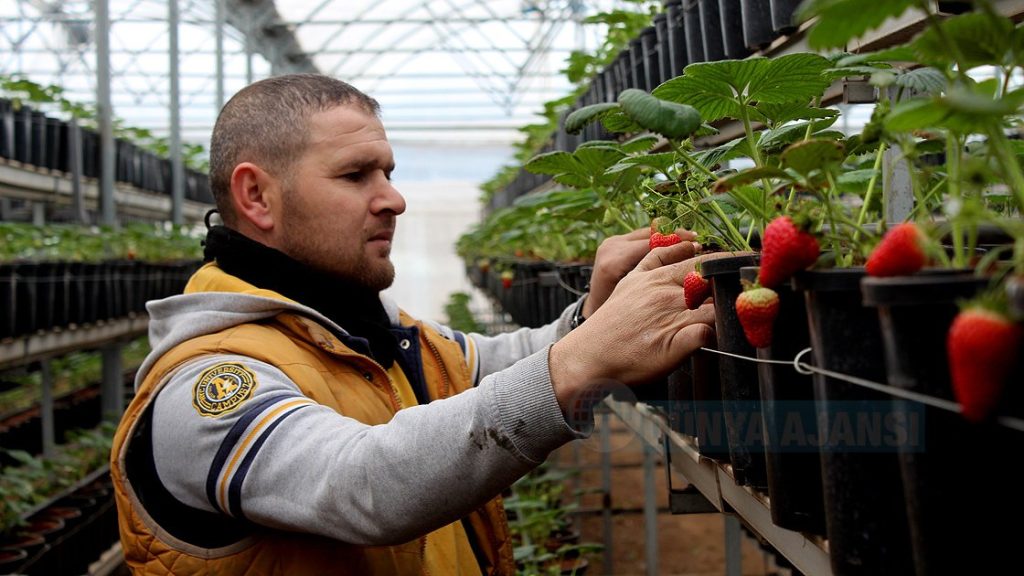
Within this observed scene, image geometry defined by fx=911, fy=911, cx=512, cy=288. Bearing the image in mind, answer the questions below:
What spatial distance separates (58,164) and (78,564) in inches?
130

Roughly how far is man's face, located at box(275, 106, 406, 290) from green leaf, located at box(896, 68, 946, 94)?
3.09ft

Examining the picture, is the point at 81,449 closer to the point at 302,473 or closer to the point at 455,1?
the point at 302,473

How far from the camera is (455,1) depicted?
15.2 m

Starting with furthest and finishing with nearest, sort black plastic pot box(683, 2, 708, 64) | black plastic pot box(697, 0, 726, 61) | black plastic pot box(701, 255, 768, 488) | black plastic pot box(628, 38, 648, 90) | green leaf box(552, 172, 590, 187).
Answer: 1. black plastic pot box(628, 38, 648, 90)
2. black plastic pot box(683, 2, 708, 64)
3. black plastic pot box(697, 0, 726, 61)
4. green leaf box(552, 172, 590, 187)
5. black plastic pot box(701, 255, 768, 488)

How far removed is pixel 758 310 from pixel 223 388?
80cm

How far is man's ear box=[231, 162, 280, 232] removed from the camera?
1.72 metres

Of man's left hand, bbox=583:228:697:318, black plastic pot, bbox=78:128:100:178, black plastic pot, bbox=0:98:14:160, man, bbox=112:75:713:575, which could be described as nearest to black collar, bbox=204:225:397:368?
man, bbox=112:75:713:575

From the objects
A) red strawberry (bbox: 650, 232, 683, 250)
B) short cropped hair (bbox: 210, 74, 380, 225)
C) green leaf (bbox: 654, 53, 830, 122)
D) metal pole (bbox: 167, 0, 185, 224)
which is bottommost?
red strawberry (bbox: 650, 232, 683, 250)

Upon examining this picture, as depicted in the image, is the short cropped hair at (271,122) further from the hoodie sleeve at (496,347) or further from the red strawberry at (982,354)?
the red strawberry at (982,354)

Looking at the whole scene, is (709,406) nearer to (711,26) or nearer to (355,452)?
(355,452)

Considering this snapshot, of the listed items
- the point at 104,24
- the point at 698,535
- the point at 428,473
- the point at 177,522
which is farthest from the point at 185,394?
the point at 104,24

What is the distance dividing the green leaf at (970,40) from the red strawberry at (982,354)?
26 centimetres

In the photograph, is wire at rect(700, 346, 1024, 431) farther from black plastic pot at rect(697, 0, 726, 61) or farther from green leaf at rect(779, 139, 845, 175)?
black plastic pot at rect(697, 0, 726, 61)

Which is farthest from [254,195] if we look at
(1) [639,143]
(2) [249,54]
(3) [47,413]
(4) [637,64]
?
(2) [249,54]
